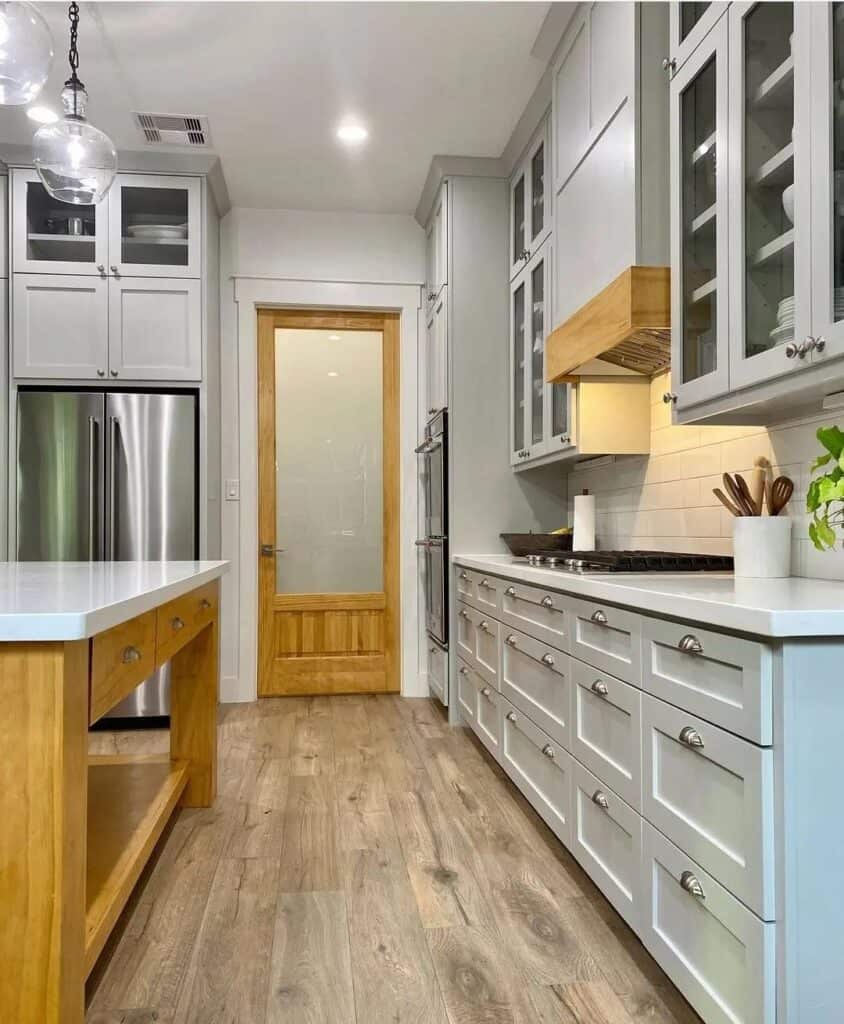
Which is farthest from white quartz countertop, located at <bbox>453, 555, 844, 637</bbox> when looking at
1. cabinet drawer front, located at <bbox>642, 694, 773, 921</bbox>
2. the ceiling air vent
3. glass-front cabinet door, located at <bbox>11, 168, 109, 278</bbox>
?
glass-front cabinet door, located at <bbox>11, 168, 109, 278</bbox>

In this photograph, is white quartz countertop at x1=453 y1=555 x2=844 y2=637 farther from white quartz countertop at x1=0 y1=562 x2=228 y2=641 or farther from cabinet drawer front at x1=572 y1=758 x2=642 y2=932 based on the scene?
white quartz countertop at x1=0 y1=562 x2=228 y2=641

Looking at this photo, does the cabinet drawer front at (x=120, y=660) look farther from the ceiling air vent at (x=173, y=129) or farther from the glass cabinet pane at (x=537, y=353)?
the ceiling air vent at (x=173, y=129)

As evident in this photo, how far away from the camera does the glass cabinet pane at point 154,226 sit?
3996mm

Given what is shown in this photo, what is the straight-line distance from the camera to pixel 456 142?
3744 millimetres

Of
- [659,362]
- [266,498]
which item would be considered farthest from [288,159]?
[659,362]

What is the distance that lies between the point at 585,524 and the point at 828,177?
187cm

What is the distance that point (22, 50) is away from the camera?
Answer: 1786 millimetres

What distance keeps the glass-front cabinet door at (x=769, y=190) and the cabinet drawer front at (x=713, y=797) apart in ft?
2.65

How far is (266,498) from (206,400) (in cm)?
78

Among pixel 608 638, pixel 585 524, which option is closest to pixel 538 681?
pixel 608 638

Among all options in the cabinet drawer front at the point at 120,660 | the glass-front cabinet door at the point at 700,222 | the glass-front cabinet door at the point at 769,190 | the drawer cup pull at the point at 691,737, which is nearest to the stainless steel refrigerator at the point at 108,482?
the cabinet drawer front at the point at 120,660

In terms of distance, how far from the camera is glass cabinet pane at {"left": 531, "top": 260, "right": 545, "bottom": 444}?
3.39 meters

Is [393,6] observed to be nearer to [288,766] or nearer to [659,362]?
[659,362]

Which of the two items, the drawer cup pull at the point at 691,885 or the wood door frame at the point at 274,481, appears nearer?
the drawer cup pull at the point at 691,885
